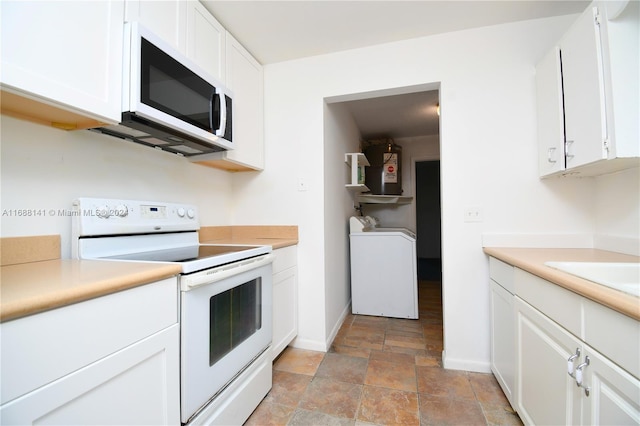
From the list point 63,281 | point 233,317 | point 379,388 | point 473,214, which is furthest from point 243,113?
point 379,388

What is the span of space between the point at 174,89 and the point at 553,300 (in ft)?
6.05

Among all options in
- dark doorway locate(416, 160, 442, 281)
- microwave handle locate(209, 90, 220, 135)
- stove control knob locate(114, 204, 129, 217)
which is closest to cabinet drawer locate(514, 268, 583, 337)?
microwave handle locate(209, 90, 220, 135)

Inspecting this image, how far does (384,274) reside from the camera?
9.14 ft

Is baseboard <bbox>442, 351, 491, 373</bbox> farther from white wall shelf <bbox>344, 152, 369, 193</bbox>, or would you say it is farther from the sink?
white wall shelf <bbox>344, 152, 369, 193</bbox>

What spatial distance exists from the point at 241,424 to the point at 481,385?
1.43 meters

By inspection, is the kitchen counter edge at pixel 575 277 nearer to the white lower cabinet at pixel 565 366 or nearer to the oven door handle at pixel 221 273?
the white lower cabinet at pixel 565 366

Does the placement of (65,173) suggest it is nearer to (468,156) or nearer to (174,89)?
(174,89)

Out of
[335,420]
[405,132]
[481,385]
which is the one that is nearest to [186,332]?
[335,420]

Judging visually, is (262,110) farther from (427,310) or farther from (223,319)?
(427,310)

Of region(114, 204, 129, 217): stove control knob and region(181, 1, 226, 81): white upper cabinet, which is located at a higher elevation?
region(181, 1, 226, 81): white upper cabinet

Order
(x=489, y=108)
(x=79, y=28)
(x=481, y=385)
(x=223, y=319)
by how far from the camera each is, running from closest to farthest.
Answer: (x=79, y=28)
(x=223, y=319)
(x=481, y=385)
(x=489, y=108)

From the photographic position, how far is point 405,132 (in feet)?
13.7

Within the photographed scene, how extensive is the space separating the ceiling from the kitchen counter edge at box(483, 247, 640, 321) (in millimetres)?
1482

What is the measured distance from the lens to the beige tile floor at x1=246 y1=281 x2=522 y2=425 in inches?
54.6
